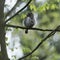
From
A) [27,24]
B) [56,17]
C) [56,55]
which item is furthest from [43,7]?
[56,17]

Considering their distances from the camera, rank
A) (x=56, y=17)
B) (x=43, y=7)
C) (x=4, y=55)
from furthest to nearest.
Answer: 1. (x=56, y=17)
2. (x=43, y=7)
3. (x=4, y=55)

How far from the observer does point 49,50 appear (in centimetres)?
2083

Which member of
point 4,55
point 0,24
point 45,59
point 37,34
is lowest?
point 45,59

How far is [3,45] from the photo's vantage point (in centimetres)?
718

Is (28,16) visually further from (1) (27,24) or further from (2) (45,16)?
(2) (45,16)

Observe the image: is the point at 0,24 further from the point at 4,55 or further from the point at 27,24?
the point at 27,24

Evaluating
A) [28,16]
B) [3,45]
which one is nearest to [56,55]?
[28,16]

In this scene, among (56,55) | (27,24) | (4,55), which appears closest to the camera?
(4,55)

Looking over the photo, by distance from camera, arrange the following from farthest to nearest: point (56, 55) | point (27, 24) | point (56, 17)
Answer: point (56, 17) < point (56, 55) < point (27, 24)

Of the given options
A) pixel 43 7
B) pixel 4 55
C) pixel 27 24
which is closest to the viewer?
pixel 4 55

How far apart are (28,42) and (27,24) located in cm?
1156

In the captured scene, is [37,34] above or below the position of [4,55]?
below

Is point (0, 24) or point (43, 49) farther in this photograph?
point (43, 49)

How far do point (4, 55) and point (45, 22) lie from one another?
46.1 ft
